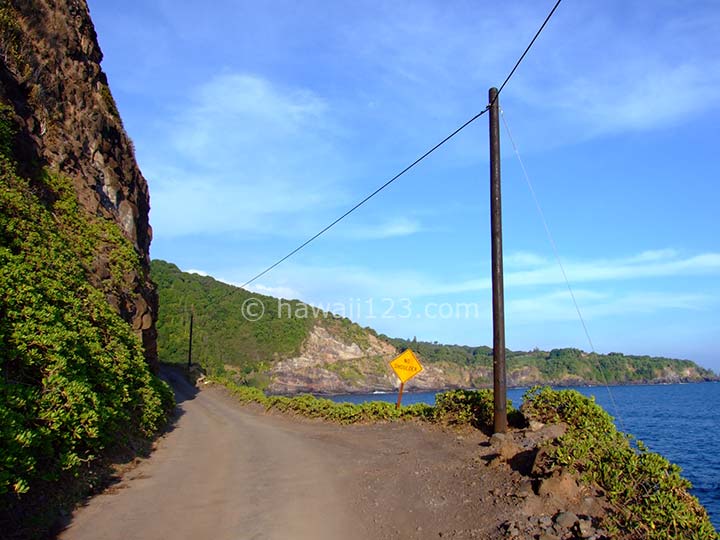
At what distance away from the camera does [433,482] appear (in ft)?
27.8

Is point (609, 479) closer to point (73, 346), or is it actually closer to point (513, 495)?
point (513, 495)

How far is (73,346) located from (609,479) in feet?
26.0

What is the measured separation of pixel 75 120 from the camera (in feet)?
63.0

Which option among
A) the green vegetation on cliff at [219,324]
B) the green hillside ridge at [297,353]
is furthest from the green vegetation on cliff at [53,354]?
the green vegetation on cliff at [219,324]

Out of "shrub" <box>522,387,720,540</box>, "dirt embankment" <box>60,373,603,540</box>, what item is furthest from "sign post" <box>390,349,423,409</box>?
"shrub" <box>522,387,720,540</box>

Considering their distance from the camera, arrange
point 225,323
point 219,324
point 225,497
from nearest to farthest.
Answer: point 225,497 < point 219,324 < point 225,323

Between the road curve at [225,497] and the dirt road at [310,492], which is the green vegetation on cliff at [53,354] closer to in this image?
the road curve at [225,497]

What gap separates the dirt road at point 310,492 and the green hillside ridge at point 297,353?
3967 cm

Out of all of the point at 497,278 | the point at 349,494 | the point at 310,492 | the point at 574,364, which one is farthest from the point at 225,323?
the point at 574,364

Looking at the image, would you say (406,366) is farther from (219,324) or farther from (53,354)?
(219,324)

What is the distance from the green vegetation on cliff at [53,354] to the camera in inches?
233

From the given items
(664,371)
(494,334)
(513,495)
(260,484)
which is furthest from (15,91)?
(664,371)

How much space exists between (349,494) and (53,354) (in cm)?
488

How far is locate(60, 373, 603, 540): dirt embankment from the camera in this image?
6371mm
